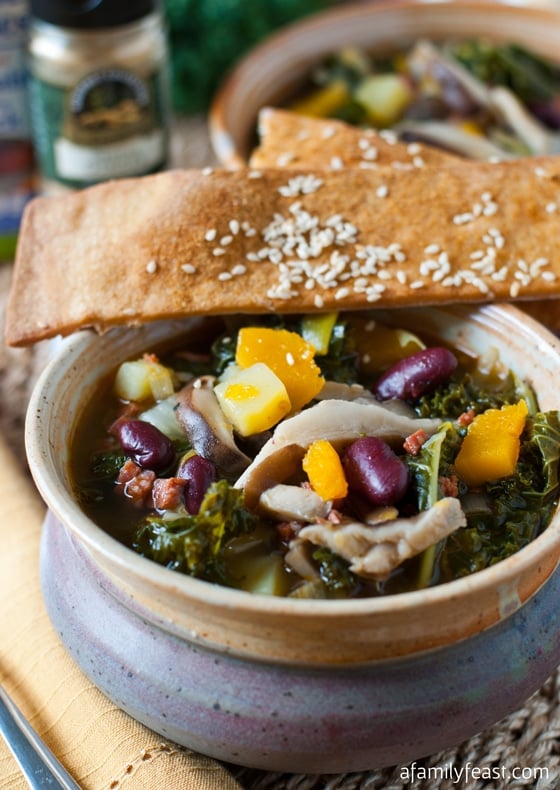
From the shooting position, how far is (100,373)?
2.89m

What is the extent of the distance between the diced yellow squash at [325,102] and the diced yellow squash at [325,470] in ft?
9.65

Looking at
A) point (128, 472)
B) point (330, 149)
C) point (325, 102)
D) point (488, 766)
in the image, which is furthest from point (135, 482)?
point (325, 102)

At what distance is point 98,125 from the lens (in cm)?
428

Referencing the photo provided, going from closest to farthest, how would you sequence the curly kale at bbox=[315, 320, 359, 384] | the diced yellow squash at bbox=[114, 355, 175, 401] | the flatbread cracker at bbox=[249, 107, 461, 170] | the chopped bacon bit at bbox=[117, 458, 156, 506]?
the chopped bacon bit at bbox=[117, 458, 156, 506], the diced yellow squash at bbox=[114, 355, 175, 401], the curly kale at bbox=[315, 320, 359, 384], the flatbread cracker at bbox=[249, 107, 461, 170]

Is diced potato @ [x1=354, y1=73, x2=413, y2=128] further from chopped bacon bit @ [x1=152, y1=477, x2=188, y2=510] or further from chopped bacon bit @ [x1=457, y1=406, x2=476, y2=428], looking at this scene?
chopped bacon bit @ [x1=152, y1=477, x2=188, y2=510]

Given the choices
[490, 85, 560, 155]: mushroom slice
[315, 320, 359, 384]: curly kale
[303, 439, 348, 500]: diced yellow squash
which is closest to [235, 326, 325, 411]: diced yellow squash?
[315, 320, 359, 384]: curly kale

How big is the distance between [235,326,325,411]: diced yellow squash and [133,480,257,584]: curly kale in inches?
18.4

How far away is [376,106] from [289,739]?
11.6ft

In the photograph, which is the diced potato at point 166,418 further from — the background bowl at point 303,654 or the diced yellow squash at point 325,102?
the diced yellow squash at point 325,102

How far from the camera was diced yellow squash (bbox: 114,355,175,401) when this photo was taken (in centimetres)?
285

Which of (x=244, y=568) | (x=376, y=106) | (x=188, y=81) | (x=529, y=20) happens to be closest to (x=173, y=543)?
(x=244, y=568)

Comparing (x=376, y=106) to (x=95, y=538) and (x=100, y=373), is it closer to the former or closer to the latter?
(x=100, y=373)

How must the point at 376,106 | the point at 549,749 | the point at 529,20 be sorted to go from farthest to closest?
the point at 529,20 < the point at 376,106 < the point at 549,749

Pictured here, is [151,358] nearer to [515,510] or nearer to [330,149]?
[515,510]
